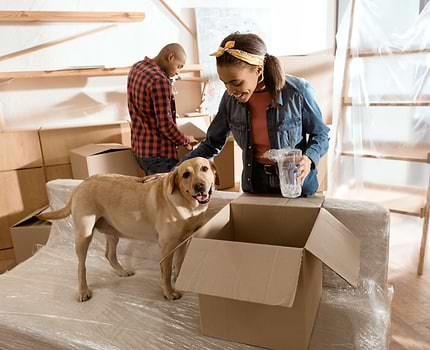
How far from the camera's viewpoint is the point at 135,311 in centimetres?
123

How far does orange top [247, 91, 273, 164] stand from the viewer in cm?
135

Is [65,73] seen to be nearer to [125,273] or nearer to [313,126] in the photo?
[125,273]

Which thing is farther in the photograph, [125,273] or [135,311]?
[125,273]

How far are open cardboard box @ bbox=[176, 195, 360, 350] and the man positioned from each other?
1182 millimetres

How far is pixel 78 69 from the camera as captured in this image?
2738mm

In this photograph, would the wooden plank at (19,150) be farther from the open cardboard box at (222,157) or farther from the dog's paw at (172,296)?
the dog's paw at (172,296)

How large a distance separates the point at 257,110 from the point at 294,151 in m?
0.21

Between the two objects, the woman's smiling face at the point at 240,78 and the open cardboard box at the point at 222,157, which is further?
the open cardboard box at the point at 222,157

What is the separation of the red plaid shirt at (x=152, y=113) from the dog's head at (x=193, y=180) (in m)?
1.00

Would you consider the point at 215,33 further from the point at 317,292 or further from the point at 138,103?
the point at 317,292

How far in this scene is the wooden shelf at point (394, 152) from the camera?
239 centimetres

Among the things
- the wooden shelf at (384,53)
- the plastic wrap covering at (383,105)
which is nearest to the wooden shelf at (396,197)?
the plastic wrap covering at (383,105)

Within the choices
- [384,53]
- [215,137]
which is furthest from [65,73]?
[384,53]

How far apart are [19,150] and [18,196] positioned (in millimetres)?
335
